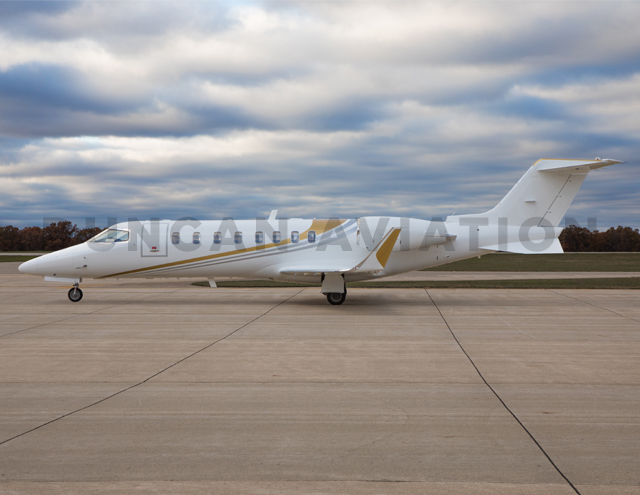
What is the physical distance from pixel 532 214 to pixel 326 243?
22.7 feet

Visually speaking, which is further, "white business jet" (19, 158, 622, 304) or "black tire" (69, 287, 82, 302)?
"black tire" (69, 287, 82, 302)

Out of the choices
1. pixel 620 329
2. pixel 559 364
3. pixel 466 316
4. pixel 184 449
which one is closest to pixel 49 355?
pixel 184 449

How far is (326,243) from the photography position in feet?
57.2

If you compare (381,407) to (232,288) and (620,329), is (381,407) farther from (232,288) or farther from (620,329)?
(232,288)

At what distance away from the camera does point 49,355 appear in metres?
10.0

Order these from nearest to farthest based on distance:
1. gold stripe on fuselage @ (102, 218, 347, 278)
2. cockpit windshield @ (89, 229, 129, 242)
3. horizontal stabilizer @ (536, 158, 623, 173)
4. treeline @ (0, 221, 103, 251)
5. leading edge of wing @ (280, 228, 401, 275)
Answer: leading edge of wing @ (280, 228, 401, 275), horizontal stabilizer @ (536, 158, 623, 173), gold stripe on fuselage @ (102, 218, 347, 278), cockpit windshield @ (89, 229, 129, 242), treeline @ (0, 221, 103, 251)

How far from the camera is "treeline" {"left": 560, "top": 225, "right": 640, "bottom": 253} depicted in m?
78.8

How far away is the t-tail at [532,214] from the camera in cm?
1716

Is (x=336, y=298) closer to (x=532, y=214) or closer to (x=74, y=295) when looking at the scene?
(x=532, y=214)

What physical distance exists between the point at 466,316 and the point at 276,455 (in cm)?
1083

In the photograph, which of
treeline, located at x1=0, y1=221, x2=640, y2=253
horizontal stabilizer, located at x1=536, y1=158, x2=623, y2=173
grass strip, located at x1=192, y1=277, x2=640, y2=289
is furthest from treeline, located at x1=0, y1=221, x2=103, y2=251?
horizontal stabilizer, located at x1=536, y1=158, x2=623, y2=173

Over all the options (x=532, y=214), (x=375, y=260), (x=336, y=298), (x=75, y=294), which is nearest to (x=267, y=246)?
(x=336, y=298)

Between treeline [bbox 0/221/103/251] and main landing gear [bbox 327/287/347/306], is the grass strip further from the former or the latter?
treeline [bbox 0/221/103/251]

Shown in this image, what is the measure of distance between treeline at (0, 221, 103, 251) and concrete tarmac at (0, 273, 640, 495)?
63.9 meters
